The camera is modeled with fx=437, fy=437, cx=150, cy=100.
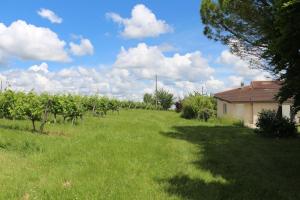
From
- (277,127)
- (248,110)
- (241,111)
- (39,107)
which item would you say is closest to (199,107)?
(241,111)

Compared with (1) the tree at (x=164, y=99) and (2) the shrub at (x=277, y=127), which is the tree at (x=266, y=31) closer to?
(2) the shrub at (x=277, y=127)

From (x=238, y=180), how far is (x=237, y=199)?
6.76 ft

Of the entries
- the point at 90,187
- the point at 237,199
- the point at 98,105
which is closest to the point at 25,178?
the point at 90,187

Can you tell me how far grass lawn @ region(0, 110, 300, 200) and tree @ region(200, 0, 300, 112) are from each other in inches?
104

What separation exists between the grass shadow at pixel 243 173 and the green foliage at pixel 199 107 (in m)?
25.1

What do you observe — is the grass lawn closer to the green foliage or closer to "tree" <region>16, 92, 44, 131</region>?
"tree" <region>16, 92, 44, 131</region>

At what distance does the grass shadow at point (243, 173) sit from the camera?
909 centimetres

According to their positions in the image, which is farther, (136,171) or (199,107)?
(199,107)

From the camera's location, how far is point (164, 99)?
96.2 meters

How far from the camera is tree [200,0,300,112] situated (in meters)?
9.41

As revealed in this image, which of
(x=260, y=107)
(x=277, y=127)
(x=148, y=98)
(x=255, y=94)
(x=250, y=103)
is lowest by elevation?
(x=277, y=127)

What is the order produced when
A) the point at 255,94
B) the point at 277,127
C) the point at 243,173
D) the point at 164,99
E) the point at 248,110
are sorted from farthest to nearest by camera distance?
the point at 164,99 < the point at 255,94 < the point at 248,110 < the point at 277,127 < the point at 243,173

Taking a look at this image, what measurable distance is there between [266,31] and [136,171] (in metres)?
5.61

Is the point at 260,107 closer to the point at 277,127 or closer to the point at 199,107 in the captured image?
the point at 199,107
